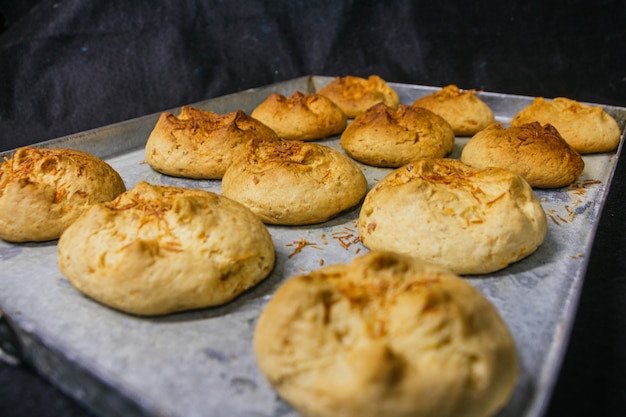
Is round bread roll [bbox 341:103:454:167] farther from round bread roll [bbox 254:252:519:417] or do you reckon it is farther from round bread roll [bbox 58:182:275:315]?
round bread roll [bbox 254:252:519:417]

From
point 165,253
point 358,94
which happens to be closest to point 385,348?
point 165,253

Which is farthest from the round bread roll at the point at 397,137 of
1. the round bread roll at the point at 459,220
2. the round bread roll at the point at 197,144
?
the round bread roll at the point at 459,220

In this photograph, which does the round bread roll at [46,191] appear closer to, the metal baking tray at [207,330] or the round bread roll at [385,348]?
the metal baking tray at [207,330]

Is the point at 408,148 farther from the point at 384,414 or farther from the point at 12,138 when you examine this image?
the point at 12,138

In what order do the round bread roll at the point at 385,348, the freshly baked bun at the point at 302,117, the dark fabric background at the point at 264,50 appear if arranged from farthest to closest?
the dark fabric background at the point at 264,50 < the freshly baked bun at the point at 302,117 < the round bread roll at the point at 385,348

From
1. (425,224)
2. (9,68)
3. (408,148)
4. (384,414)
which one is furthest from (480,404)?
(9,68)

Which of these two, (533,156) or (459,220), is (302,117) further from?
(459,220)

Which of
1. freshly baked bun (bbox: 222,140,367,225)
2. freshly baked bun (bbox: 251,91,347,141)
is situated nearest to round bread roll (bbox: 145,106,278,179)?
freshly baked bun (bbox: 222,140,367,225)
